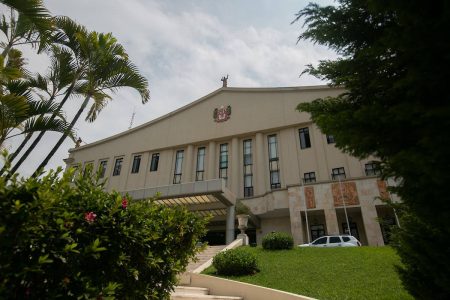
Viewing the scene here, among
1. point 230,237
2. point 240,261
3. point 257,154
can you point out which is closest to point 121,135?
point 257,154

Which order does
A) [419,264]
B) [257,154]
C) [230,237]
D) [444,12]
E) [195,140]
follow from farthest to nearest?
[195,140] → [257,154] → [230,237] → [419,264] → [444,12]

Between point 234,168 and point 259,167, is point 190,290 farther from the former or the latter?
point 234,168

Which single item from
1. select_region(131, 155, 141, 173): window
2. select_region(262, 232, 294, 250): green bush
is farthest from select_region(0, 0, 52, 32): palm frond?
select_region(131, 155, 141, 173): window

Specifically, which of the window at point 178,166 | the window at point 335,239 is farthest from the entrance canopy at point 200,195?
the window at point 178,166

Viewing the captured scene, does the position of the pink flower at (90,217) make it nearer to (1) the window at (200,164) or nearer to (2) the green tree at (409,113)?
(2) the green tree at (409,113)

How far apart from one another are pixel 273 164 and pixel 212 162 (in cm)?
618

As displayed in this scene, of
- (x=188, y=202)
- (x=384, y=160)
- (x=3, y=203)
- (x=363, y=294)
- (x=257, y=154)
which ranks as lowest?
(x=363, y=294)

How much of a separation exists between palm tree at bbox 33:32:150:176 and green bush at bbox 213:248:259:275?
685 cm

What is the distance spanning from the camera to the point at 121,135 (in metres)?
33.2

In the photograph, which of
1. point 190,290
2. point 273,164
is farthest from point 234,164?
point 190,290

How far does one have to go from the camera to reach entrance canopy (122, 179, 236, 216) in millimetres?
18469

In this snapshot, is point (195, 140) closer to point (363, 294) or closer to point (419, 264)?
point (363, 294)

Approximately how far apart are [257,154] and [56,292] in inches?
962

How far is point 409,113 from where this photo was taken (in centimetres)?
255
